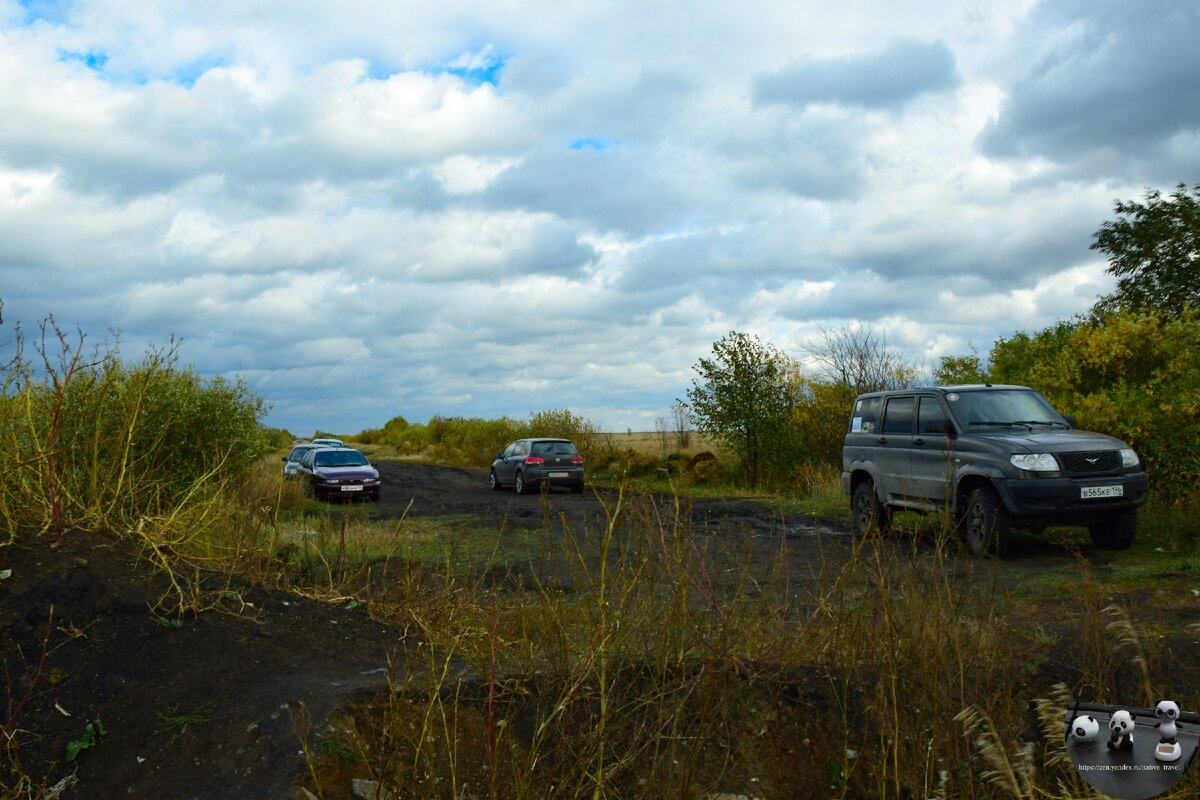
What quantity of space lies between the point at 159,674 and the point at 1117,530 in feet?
35.3

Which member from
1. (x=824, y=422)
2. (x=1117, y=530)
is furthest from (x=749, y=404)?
(x=1117, y=530)

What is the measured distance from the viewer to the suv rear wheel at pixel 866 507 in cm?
1367

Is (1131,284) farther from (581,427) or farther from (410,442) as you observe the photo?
(410,442)

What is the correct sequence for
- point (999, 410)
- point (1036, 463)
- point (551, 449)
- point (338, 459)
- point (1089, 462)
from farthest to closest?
point (551, 449)
point (338, 459)
point (999, 410)
point (1089, 462)
point (1036, 463)

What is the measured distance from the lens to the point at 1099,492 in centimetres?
1117

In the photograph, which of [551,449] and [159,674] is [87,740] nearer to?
[159,674]

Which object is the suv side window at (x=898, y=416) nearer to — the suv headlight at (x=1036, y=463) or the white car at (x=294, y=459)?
the suv headlight at (x=1036, y=463)

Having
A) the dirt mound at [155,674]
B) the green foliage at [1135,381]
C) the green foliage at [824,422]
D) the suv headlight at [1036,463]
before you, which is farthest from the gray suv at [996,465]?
the green foliage at [824,422]

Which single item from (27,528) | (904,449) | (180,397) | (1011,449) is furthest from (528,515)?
(27,528)

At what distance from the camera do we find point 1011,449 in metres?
11.2

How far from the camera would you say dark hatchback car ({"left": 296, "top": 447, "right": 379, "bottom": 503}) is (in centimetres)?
2416

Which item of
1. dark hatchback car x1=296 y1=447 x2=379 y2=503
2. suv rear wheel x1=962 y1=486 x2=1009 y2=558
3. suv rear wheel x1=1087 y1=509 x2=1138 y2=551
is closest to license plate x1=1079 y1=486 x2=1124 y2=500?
suv rear wheel x1=1087 y1=509 x2=1138 y2=551

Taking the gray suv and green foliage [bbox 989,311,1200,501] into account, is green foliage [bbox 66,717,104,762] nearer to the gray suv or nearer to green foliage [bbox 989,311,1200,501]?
the gray suv

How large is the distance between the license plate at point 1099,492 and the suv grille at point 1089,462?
182mm
